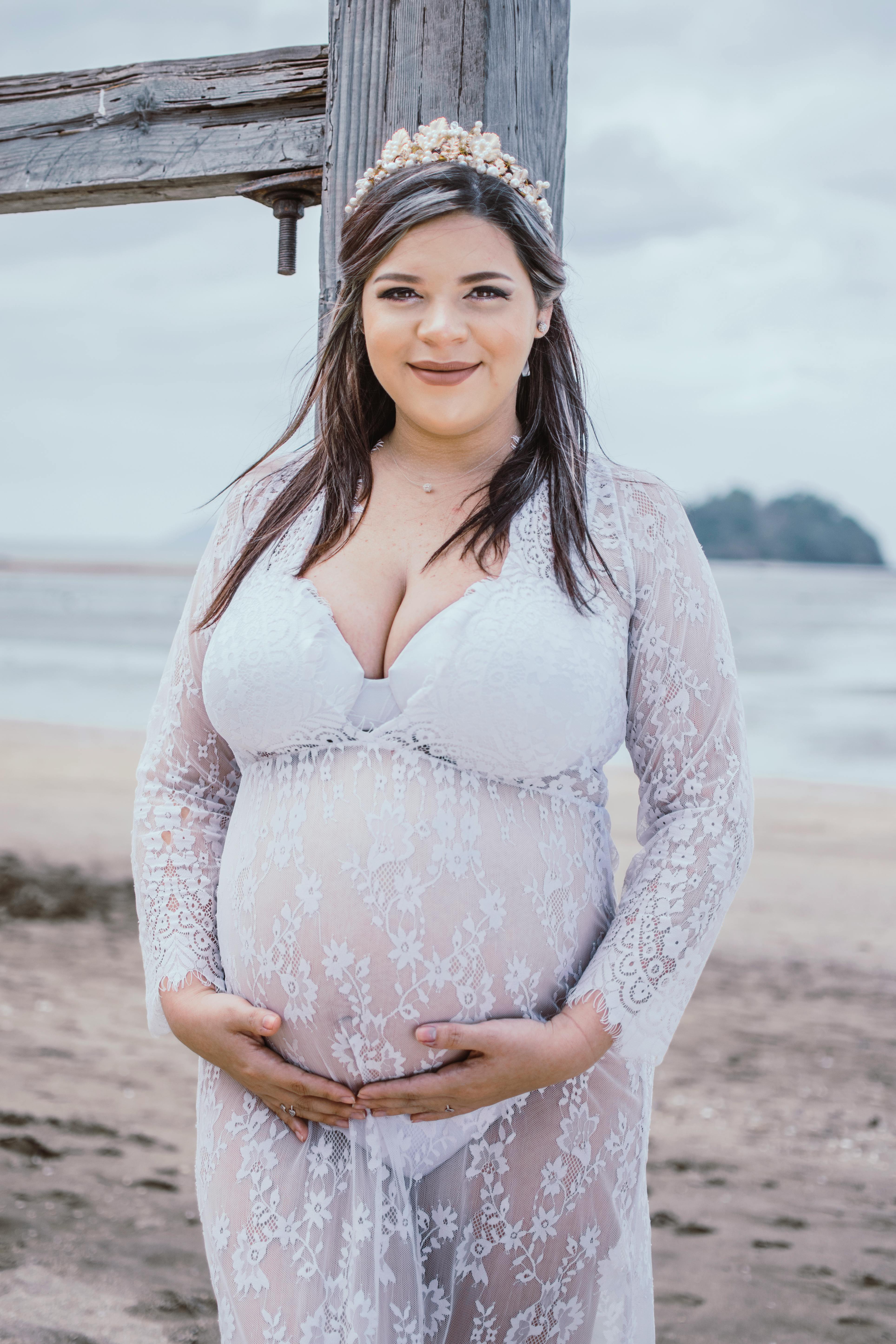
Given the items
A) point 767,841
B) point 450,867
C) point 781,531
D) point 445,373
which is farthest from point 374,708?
point 781,531

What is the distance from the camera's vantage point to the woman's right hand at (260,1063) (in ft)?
5.05

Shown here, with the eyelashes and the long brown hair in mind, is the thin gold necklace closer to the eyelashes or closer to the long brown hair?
the long brown hair

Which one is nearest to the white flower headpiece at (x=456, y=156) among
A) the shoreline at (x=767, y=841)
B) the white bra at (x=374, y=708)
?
the white bra at (x=374, y=708)

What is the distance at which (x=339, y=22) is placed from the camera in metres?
2.06

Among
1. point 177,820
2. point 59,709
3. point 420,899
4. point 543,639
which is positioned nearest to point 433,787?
point 420,899

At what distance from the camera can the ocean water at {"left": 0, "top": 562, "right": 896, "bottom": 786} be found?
1446 centimetres

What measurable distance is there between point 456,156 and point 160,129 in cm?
92

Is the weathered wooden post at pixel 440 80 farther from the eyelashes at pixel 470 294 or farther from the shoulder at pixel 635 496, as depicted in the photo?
the shoulder at pixel 635 496

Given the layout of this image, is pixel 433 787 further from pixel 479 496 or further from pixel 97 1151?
pixel 97 1151

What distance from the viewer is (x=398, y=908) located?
153cm

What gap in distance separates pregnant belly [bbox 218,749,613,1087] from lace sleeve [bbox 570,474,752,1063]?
93mm

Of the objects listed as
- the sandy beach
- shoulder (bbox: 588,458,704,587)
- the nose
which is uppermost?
the nose

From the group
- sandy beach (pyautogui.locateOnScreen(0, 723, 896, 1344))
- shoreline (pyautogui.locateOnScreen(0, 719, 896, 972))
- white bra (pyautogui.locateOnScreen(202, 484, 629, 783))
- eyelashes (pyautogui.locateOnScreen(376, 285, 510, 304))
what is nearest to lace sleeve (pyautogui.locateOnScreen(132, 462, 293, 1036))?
white bra (pyautogui.locateOnScreen(202, 484, 629, 783))

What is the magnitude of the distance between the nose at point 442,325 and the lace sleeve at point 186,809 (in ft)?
1.35
